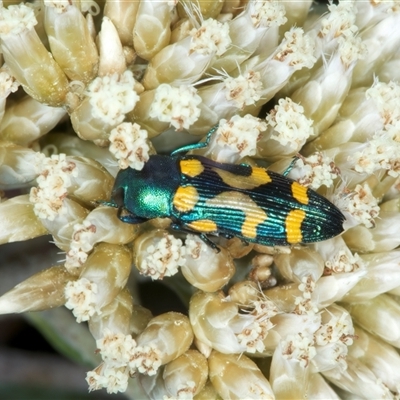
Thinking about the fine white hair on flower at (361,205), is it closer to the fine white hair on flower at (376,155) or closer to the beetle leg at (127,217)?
the fine white hair on flower at (376,155)

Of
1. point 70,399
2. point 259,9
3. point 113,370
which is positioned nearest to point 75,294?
point 113,370

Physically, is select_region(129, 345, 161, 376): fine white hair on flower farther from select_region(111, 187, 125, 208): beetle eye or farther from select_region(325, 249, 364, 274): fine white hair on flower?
select_region(325, 249, 364, 274): fine white hair on flower

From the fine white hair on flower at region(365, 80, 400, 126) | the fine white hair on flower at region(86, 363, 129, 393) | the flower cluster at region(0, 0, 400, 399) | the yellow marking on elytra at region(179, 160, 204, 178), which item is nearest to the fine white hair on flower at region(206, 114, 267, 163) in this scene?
the flower cluster at region(0, 0, 400, 399)

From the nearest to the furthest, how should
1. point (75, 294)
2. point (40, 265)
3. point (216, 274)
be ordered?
point (75, 294), point (216, 274), point (40, 265)

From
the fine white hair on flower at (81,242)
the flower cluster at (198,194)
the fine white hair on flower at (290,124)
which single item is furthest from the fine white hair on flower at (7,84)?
the fine white hair on flower at (290,124)

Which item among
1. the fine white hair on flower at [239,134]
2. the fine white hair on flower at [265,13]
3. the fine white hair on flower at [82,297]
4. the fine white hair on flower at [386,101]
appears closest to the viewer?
the fine white hair on flower at [82,297]

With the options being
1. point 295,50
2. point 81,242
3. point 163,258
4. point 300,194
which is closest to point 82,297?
point 81,242

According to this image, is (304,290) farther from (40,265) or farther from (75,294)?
(40,265)
